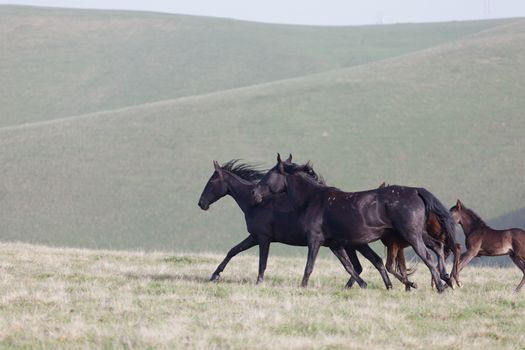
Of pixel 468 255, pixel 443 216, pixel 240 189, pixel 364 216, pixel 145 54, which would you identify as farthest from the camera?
pixel 145 54

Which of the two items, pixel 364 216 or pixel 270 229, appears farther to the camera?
pixel 270 229

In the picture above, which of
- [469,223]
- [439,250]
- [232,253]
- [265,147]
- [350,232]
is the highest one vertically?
[265,147]

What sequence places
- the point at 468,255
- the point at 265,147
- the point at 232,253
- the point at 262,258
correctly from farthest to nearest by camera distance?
1. the point at 265,147
2. the point at 232,253
3. the point at 262,258
4. the point at 468,255

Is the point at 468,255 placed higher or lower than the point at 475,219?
lower

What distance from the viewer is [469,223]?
13.8m

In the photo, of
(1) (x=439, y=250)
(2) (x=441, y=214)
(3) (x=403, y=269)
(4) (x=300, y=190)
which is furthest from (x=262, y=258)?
(2) (x=441, y=214)

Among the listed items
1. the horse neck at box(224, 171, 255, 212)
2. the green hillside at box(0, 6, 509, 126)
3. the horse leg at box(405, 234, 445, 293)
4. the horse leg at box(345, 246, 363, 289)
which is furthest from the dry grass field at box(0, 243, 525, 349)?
the green hillside at box(0, 6, 509, 126)

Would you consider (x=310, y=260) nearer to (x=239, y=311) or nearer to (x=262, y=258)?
(x=262, y=258)

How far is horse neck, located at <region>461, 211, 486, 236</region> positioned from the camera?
13641 millimetres

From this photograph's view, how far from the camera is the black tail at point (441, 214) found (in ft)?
41.8

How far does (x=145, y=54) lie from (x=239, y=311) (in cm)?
8057

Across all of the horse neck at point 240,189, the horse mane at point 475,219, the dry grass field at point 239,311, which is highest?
the horse neck at point 240,189

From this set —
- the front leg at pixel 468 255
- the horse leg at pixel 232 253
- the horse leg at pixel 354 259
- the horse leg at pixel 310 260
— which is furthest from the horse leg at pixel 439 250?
the horse leg at pixel 232 253

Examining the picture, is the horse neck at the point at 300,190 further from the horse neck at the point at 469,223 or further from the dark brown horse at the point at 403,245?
the horse neck at the point at 469,223
